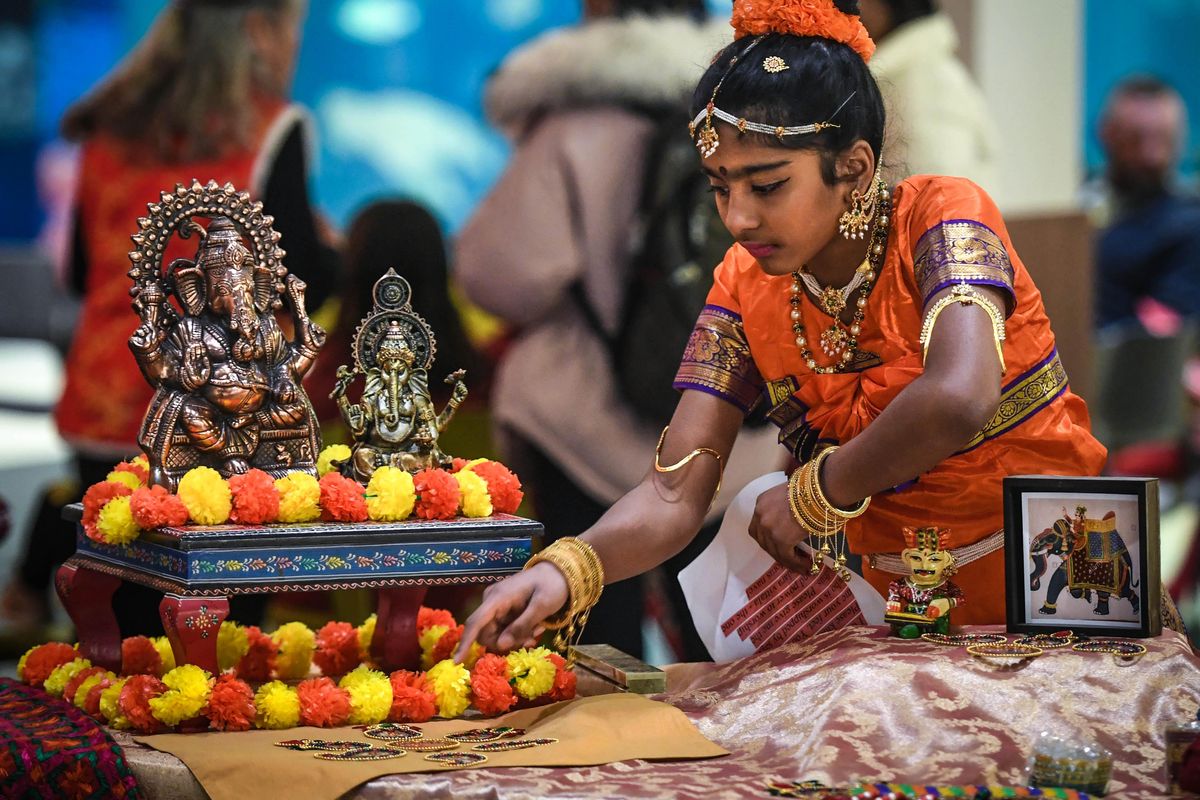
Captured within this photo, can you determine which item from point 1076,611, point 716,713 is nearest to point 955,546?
point 1076,611

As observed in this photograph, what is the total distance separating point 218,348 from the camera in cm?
241

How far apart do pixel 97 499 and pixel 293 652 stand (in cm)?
38

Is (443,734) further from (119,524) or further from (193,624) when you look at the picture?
(119,524)

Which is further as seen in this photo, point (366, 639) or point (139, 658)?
point (366, 639)

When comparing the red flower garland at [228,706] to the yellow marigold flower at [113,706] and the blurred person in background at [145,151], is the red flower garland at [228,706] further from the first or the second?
the blurred person in background at [145,151]

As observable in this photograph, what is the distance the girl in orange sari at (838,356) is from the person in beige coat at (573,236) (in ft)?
5.43

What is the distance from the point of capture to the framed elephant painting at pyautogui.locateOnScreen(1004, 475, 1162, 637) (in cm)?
222

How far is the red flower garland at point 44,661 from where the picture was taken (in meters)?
2.44

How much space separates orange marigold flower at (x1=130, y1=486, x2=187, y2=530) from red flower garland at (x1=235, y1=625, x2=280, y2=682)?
295 millimetres

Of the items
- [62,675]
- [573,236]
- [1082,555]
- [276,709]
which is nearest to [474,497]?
[276,709]

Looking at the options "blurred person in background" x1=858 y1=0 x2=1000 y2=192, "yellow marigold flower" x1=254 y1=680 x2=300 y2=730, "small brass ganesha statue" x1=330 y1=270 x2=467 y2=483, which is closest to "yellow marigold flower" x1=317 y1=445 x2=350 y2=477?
"small brass ganesha statue" x1=330 y1=270 x2=467 y2=483

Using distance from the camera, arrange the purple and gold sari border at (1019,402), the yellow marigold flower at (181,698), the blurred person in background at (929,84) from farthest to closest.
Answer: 1. the blurred person in background at (929,84)
2. the purple and gold sari border at (1019,402)
3. the yellow marigold flower at (181,698)

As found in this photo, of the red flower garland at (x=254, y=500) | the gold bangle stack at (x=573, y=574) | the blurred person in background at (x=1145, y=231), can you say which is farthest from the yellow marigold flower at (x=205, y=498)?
the blurred person in background at (x=1145, y=231)

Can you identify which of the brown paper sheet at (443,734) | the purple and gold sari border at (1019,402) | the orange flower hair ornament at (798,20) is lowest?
the brown paper sheet at (443,734)
